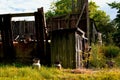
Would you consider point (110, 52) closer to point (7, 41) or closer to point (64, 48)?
point (64, 48)

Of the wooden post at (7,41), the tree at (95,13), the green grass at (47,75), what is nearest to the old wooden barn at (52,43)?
the wooden post at (7,41)

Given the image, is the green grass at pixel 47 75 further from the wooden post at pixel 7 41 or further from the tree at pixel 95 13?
the tree at pixel 95 13

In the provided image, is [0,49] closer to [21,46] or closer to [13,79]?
[21,46]

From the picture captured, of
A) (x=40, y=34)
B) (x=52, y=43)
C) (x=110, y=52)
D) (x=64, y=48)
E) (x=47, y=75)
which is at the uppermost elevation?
(x=40, y=34)

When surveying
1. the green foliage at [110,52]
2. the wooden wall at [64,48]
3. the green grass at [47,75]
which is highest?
the wooden wall at [64,48]

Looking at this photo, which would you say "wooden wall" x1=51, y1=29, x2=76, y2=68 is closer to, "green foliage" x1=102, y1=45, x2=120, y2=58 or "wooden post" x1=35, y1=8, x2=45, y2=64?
"wooden post" x1=35, y1=8, x2=45, y2=64

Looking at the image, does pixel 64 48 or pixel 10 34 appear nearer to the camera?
pixel 64 48

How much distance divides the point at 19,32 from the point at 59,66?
6.86 m

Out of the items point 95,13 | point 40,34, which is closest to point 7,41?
point 40,34

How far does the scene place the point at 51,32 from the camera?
20.0 metres

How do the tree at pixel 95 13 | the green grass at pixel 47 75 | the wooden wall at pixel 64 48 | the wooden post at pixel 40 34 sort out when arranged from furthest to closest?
1. the tree at pixel 95 13
2. the wooden post at pixel 40 34
3. the wooden wall at pixel 64 48
4. the green grass at pixel 47 75

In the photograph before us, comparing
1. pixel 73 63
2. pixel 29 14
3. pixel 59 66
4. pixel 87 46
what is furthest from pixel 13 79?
pixel 87 46

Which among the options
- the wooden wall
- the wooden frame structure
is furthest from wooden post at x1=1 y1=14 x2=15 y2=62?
the wooden wall

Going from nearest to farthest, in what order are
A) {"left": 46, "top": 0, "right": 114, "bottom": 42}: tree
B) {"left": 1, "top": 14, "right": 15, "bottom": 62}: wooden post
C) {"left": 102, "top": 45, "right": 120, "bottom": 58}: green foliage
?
1. {"left": 1, "top": 14, "right": 15, "bottom": 62}: wooden post
2. {"left": 102, "top": 45, "right": 120, "bottom": 58}: green foliage
3. {"left": 46, "top": 0, "right": 114, "bottom": 42}: tree
